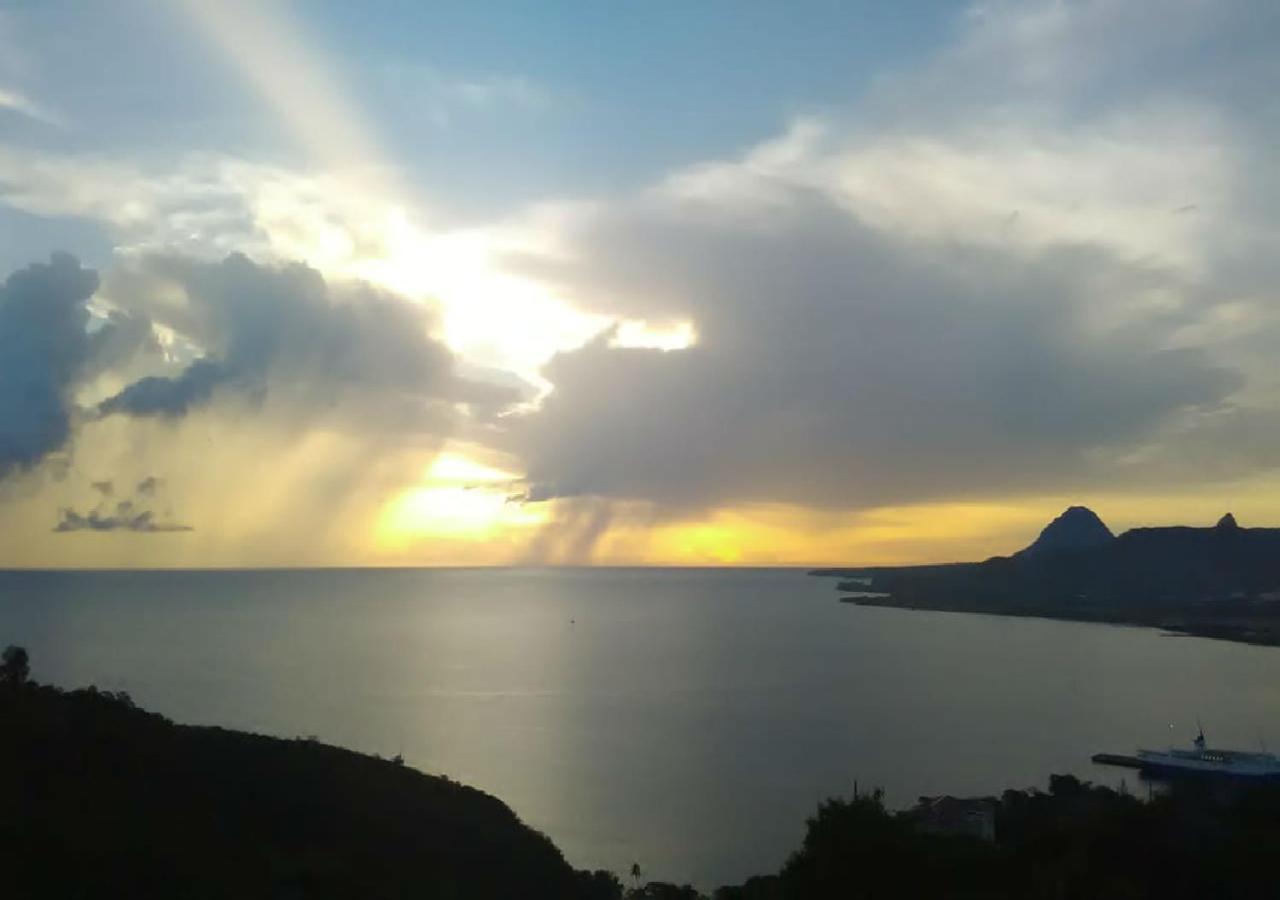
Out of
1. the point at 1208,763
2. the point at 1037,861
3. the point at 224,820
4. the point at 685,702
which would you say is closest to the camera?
the point at 1037,861

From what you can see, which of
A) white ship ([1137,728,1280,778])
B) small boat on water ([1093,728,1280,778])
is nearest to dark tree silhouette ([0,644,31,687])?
small boat on water ([1093,728,1280,778])

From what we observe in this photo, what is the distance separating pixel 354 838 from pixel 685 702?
52.2m

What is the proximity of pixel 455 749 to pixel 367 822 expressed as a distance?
33.3 meters

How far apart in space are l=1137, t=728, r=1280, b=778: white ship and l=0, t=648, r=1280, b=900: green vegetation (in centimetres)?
2944

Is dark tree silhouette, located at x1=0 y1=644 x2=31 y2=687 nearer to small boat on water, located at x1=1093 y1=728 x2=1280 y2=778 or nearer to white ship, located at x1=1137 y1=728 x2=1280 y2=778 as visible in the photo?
small boat on water, located at x1=1093 y1=728 x2=1280 y2=778

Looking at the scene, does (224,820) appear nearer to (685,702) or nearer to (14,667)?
(14,667)

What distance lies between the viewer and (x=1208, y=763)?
56.4 metres

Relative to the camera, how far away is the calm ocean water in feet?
155

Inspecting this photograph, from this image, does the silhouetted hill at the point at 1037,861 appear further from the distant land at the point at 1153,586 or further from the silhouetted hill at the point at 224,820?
the distant land at the point at 1153,586

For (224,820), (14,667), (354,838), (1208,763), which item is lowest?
(1208,763)

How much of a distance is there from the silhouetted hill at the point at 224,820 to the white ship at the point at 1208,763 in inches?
1621

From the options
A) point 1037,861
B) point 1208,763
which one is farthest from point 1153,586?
point 1037,861

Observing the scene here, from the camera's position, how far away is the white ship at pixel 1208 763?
2192 inches

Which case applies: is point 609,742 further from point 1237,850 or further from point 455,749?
point 1237,850
